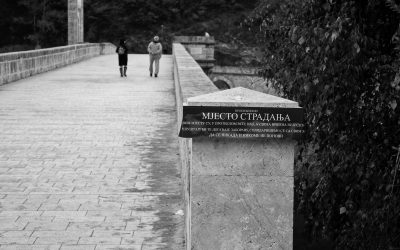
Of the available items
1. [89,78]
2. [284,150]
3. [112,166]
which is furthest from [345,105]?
[89,78]

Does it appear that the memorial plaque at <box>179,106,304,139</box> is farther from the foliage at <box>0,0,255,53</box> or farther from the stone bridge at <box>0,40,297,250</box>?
the foliage at <box>0,0,255,53</box>

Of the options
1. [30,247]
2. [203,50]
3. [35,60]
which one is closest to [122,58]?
[35,60]

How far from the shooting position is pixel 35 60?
2308 centimetres

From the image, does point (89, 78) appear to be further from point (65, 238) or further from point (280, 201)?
point (280, 201)

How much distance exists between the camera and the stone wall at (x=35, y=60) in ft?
62.7

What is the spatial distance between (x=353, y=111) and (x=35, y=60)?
58.6 feet

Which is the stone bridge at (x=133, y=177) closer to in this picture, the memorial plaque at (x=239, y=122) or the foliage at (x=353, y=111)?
the memorial plaque at (x=239, y=122)

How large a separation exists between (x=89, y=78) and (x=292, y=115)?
60.4 feet

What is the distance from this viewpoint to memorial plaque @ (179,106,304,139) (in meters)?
4.18

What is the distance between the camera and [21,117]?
12609mm

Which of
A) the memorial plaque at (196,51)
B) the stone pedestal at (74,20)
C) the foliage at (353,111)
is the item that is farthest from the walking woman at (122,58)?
the stone pedestal at (74,20)

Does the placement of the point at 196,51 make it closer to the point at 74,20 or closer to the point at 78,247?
the point at 74,20

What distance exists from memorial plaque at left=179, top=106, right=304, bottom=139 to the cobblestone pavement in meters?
Result: 1.73

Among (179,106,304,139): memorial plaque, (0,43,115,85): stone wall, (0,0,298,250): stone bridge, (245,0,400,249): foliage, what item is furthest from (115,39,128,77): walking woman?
(179,106,304,139): memorial plaque
